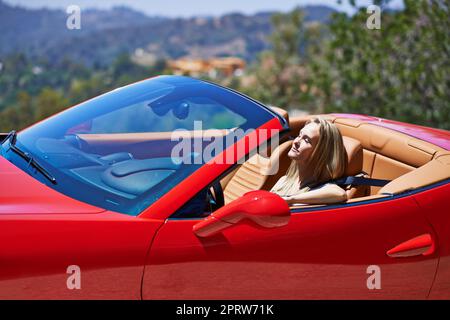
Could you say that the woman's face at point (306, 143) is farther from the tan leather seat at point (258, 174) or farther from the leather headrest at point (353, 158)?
the tan leather seat at point (258, 174)

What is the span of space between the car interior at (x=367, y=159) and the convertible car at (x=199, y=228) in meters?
0.24

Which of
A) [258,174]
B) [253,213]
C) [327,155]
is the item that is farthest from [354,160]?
[253,213]

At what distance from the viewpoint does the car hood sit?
201 centimetres

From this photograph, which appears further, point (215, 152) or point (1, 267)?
point (215, 152)

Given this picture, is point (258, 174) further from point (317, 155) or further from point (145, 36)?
point (145, 36)

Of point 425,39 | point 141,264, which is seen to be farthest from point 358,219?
point 425,39

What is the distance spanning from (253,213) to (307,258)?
287 mm

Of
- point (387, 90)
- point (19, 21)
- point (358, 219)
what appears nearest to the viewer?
point (358, 219)

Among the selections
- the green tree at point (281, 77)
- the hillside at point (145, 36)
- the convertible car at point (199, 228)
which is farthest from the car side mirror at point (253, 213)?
the hillside at point (145, 36)

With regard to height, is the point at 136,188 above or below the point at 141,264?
above

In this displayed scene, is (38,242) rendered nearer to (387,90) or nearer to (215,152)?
(215,152)

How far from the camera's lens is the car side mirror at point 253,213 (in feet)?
6.26

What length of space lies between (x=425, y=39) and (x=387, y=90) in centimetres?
118

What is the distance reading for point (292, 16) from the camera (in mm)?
24438
